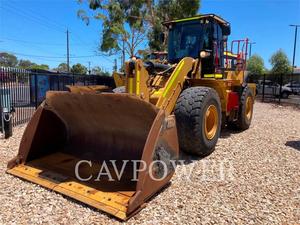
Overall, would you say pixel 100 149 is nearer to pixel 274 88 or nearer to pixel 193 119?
pixel 193 119

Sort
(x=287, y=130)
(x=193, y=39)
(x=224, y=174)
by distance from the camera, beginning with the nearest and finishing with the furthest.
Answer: (x=224, y=174) < (x=193, y=39) < (x=287, y=130)

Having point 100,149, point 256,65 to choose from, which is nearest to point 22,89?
point 100,149

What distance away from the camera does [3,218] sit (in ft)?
9.41

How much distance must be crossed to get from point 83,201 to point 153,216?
0.82 m

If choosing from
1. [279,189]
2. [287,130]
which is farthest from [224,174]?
[287,130]

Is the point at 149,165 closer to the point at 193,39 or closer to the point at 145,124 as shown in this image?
the point at 145,124

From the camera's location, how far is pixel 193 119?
172 inches

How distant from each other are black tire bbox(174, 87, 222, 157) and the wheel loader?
0.6 inches

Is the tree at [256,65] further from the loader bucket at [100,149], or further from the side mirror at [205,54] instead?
the loader bucket at [100,149]

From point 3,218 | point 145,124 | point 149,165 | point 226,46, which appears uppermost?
point 226,46

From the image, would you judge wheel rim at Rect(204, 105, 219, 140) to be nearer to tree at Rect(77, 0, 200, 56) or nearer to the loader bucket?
the loader bucket

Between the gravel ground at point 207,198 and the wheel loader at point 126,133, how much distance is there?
155 mm

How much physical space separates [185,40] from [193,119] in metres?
2.46

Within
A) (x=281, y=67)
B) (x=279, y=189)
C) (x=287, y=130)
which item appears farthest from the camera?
(x=281, y=67)
